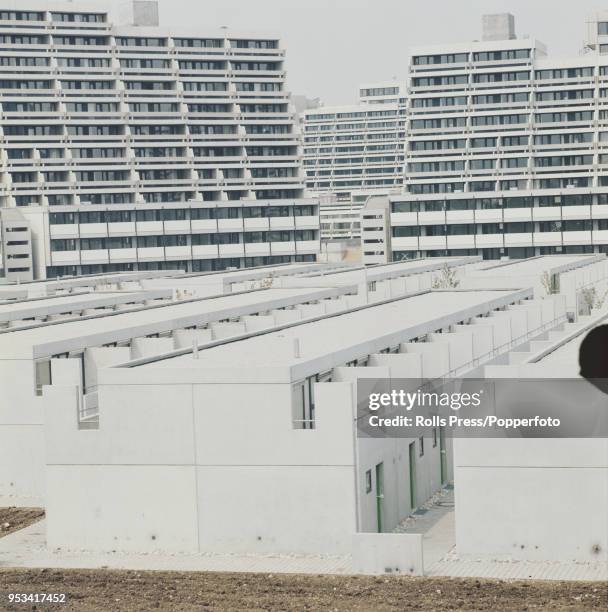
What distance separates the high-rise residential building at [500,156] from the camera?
164 meters

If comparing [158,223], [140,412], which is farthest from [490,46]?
[140,412]

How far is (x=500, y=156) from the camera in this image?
172000mm

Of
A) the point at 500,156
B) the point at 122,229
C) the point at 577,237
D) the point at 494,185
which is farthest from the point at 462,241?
the point at 122,229

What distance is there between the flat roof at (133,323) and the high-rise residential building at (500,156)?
8162 cm

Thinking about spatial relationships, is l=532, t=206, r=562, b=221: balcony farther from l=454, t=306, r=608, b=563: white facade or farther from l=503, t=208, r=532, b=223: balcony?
l=454, t=306, r=608, b=563: white facade

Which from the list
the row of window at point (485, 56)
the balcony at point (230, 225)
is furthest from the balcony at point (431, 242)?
the row of window at point (485, 56)

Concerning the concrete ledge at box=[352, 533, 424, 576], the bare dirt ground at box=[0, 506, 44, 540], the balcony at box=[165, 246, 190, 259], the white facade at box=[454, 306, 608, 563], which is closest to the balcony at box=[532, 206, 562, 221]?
the balcony at box=[165, 246, 190, 259]

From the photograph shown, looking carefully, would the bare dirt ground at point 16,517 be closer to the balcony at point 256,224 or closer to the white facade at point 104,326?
the white facade at point 104,326

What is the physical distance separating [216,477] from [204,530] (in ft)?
5.20

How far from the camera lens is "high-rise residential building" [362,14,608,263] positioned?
6437 inches

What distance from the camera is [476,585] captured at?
113ft

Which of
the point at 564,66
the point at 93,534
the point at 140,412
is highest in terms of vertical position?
the point at 564,66

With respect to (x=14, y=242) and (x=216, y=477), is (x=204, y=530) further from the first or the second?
(x=14, y=242)

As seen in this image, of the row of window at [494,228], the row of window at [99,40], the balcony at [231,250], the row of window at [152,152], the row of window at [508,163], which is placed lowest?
the balcony at [231,250]
